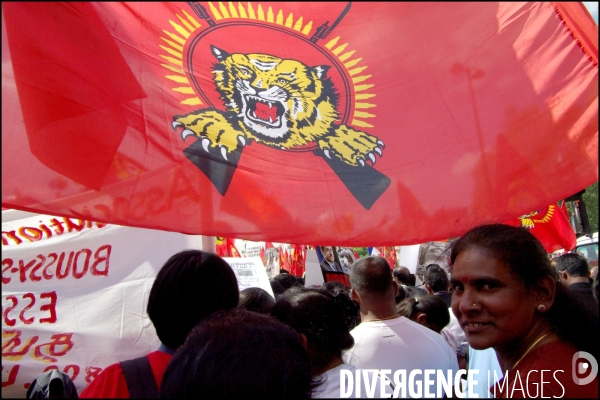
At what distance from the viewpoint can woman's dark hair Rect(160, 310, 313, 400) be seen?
3.55 ft

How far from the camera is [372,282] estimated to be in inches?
117

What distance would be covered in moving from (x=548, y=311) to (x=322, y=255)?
9.27 ft

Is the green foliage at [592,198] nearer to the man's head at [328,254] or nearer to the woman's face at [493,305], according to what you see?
the man's head at [328,254]

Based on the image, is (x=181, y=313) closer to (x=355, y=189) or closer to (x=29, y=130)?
(x=29, y=130)

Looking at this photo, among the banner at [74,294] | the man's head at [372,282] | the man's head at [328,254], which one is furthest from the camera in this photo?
the man's head at [328,254]

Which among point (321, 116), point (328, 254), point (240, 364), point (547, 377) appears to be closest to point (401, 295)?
point (328, 254)

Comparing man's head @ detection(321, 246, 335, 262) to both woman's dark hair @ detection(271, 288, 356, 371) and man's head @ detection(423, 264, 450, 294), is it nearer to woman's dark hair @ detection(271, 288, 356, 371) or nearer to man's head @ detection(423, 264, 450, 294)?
man's head @ detection(423, 264, 450, 294)

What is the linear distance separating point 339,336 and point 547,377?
2.69 ft

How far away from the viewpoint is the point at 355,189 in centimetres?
265

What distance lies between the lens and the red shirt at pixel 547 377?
1540 millimetres

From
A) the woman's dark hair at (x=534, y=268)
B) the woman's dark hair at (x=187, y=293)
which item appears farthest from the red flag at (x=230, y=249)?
the woman's dark hair at (x=534, y=268)

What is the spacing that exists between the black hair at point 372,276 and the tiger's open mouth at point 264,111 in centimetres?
103

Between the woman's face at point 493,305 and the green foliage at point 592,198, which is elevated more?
the green foliage at point 592,198

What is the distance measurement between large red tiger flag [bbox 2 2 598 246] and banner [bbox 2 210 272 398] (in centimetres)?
69
